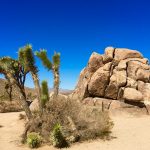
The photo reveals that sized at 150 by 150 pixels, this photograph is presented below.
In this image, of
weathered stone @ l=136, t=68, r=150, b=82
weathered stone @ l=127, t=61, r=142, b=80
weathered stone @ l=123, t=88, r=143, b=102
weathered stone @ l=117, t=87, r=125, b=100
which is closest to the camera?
weathered stone @ l=123, t=88, r=143, b=102

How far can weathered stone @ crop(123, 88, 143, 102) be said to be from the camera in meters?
19.4

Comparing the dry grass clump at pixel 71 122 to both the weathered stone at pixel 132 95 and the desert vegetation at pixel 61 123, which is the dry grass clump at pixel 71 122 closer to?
the desert vegetation at pixel 61 123

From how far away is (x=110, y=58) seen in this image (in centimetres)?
2262

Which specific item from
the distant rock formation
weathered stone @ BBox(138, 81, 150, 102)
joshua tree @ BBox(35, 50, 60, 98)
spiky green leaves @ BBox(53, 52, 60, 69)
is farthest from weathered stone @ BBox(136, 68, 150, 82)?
spiky green leaves @ BBox(53, 52, 60, 69)

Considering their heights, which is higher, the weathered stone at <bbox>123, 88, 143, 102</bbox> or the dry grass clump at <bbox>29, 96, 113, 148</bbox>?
the weathered stone at <bbox>123, 88, 143, 102</bbox>

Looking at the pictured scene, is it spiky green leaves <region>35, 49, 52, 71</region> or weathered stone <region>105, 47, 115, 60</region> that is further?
weathered stone <region>105, 47, 115, 60</region>

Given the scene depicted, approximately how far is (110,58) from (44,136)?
11.7 m

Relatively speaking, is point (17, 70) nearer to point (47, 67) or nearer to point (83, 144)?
point (47, 67)

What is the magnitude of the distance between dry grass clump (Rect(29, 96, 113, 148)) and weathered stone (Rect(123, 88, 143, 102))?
6699 mm

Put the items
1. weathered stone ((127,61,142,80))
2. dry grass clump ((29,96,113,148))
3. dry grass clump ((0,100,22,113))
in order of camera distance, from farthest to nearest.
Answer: dry grass clump ((0,100,22,113)), weathered stone ((127,61,142,80)), dry grass clump ((29,96,113,148))

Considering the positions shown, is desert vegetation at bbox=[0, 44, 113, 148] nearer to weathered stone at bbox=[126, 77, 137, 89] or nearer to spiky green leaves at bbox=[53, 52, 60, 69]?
spiky green leaves at bbox=[53, 52, 60, 69]

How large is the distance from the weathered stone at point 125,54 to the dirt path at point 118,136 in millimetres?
6201

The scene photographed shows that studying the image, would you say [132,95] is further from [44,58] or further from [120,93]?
[44,58]

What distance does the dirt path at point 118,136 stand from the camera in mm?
11031
